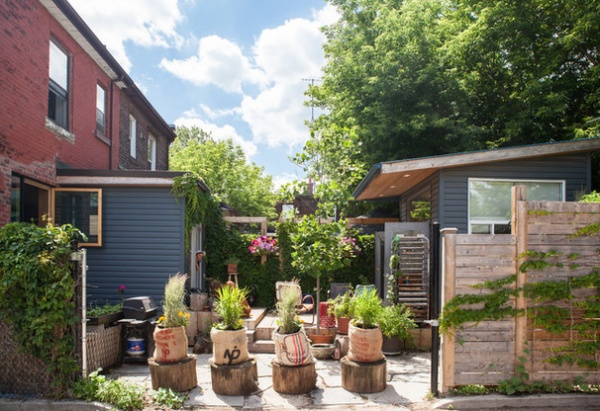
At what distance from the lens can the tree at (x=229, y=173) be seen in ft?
91.6

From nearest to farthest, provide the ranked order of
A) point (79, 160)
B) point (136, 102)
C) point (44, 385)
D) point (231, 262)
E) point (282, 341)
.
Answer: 1. point (44, 385)
2. point (282, 341)
3. point (79, 160)
4. point (231, 262)
5. point (136, 102)

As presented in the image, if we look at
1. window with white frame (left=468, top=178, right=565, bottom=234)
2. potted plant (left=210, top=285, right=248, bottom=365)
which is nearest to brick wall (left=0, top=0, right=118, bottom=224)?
potted plant (left=210, top=285, right=248, bottom=365)

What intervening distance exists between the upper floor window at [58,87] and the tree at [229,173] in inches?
649

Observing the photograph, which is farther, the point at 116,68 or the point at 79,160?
the point at 116,68

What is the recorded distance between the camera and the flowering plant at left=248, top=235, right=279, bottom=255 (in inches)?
439

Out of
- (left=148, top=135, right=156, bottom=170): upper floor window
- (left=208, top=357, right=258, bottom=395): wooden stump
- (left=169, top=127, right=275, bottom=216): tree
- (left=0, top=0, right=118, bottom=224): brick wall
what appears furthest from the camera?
(left=169, top=127, right=275, bottom=216): tree

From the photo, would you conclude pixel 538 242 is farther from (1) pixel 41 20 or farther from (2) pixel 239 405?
(1) pixel 41 20

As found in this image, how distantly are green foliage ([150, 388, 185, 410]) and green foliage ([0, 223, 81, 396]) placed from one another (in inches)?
37.6

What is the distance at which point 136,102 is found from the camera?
14367mm

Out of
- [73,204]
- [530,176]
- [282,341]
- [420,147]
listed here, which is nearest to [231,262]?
[73,204]

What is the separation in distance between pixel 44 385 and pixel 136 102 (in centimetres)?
1093

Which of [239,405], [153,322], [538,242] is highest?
[538,242]

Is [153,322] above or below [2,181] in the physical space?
below

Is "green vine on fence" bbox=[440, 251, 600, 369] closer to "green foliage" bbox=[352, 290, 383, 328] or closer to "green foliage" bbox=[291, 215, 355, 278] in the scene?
"green foliage" bbox=[352, 290, 383, 328]
